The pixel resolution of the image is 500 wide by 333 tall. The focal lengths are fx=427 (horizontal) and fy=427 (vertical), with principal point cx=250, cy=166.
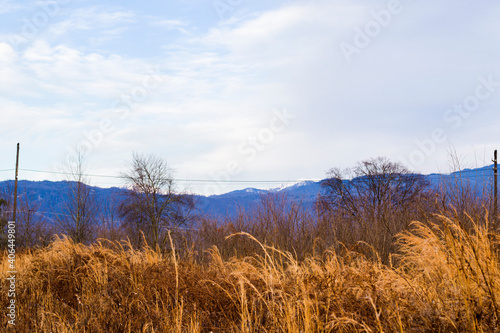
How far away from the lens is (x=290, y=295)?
15.8ft

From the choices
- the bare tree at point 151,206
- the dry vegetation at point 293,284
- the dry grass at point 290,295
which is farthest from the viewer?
the bare tree at point 151,206

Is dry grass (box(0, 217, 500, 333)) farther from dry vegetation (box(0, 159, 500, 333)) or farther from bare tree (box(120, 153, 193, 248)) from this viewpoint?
bare tree (box(120, 153, 193, 248))

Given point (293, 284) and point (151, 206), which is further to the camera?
point (151, 206)

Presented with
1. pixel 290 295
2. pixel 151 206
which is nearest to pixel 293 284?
pixel 290 295

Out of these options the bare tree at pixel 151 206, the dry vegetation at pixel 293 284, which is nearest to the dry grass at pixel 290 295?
the dry vegetation at pixel 293 284

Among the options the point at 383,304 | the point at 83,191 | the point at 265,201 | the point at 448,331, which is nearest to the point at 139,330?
the point at 383,304

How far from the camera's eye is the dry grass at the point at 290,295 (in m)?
3.70

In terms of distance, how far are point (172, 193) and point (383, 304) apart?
4423cm

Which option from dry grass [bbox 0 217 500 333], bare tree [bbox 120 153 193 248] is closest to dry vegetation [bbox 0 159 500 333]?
dry grass [bbox 0 217 500 333]

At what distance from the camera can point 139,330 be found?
204 inches

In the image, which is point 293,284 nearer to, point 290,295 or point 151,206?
point 290,295

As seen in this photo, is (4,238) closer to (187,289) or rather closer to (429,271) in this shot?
(187,289)

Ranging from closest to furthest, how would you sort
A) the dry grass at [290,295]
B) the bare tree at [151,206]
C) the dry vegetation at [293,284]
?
the dry grass at [290,295], the dry vegetation at [293,284], the bare tree at [151,206]

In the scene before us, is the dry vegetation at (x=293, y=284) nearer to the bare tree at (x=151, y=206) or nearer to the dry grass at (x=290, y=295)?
the dry grass at (x=290, y=295)
